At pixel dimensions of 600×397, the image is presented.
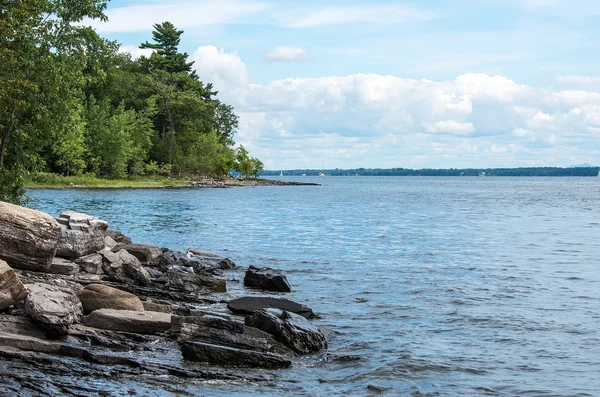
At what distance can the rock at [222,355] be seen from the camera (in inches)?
521

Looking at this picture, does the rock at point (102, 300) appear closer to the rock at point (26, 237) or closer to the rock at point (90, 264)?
the rock at point (26, 237)

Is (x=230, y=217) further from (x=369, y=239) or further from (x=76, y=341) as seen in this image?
(x=76, y=341)

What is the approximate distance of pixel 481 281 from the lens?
25922 mm

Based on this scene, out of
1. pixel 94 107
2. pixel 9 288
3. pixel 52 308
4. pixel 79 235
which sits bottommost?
pixel 52 308

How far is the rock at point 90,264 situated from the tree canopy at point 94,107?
9980 mm

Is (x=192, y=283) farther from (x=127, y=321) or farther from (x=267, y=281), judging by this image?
(x=127, y=321)

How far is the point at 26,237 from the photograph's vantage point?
16625 mm

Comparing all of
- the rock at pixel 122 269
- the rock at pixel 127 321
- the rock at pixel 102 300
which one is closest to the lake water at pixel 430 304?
the rock at pixel 127 321

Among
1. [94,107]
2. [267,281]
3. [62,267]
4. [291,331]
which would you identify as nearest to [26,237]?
[62,267]

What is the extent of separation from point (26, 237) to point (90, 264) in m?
3.52

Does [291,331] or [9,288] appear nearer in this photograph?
[9,288]

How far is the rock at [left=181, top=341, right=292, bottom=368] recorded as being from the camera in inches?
521

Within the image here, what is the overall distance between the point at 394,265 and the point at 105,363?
19.7 metres

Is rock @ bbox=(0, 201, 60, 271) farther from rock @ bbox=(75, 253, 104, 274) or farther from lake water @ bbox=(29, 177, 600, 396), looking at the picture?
lake water @ bbox=(29, 177, 600, 396)
